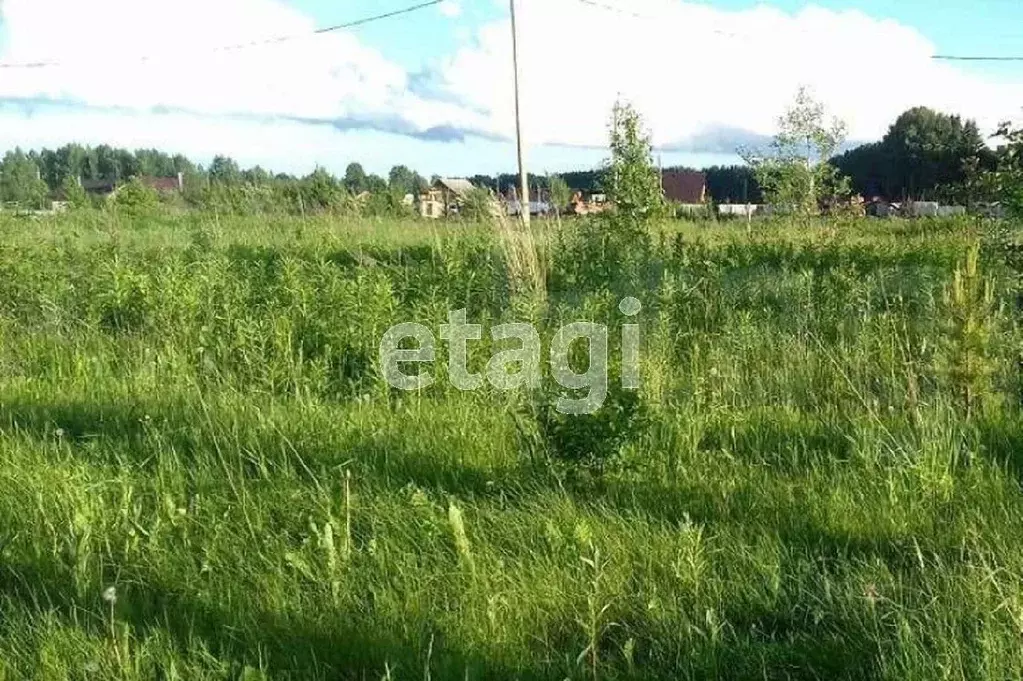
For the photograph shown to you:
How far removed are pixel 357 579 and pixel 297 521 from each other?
508 millimetres

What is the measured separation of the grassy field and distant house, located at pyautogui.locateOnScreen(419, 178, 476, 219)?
5.64 m

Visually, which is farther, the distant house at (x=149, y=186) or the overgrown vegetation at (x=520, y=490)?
the distant house at (x=149, y=186)

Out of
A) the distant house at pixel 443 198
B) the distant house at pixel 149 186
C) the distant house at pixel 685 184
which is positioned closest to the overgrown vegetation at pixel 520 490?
the distant house at pixel 443 198

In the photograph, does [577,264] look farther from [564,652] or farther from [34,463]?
[564,652]

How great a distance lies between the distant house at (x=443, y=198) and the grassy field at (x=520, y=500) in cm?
564

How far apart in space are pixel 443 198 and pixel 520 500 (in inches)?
487

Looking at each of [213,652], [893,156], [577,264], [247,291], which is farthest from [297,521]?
[893,156]

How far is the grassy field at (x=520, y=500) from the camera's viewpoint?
221cm

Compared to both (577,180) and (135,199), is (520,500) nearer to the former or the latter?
(577,180)

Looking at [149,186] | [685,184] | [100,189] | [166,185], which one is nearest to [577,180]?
[149,186]

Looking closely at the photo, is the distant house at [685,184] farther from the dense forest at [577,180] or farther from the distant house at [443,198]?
the distant house at [443,198]

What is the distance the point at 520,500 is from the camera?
9.98 ft

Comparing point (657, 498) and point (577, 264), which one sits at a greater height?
point (577, 264)

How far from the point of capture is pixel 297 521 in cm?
300
